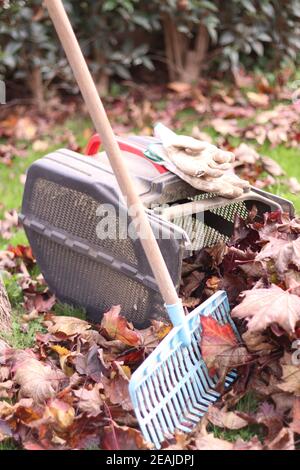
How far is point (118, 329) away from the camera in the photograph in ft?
8.44

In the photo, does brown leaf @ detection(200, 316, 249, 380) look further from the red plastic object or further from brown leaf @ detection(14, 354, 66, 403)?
the red plastic object

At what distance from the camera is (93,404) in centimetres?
229

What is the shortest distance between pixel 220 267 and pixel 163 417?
2.29 ft

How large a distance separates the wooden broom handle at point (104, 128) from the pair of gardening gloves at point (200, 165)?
0.47 m

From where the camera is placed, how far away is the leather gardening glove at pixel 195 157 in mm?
2688

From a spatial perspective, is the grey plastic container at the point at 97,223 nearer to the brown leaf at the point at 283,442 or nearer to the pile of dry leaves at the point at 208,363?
the pile of dry leaves at the point at 208,363

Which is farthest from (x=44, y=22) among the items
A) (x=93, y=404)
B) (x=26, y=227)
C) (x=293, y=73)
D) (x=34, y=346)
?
(x=93, y=404)

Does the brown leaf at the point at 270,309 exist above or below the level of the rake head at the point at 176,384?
above

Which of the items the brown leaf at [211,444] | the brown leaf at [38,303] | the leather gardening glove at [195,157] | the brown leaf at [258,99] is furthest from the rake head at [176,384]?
the brown leaf at [258,99]

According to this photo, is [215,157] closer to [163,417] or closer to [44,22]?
[163,417]

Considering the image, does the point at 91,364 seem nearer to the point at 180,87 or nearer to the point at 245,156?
the point at 245,156

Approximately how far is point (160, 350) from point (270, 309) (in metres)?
0.34

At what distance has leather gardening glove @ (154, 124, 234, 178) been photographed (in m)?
2.69
